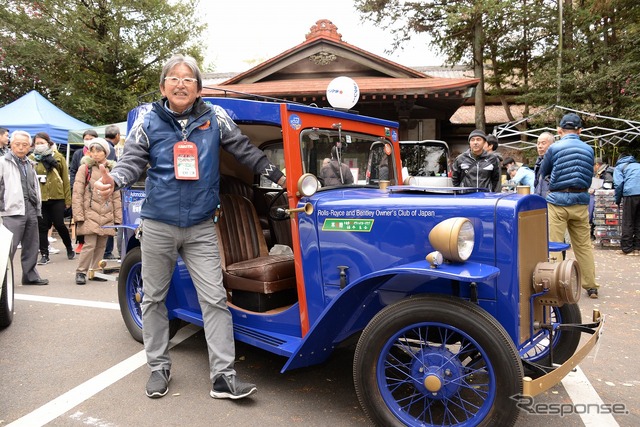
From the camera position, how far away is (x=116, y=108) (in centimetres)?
1791

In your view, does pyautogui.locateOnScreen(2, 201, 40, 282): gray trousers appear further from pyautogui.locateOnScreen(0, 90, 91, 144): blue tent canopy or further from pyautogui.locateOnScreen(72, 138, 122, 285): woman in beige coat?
pyautogui.locateOnScreen(0, 90, 91, 144): blue tent canopy

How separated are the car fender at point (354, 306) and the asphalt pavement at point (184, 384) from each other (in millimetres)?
393

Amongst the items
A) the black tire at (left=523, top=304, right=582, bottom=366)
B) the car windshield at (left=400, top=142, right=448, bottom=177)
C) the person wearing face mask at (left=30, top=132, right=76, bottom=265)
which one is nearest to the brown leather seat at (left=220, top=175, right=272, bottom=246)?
the black tire at (left=523, top=304, right=582, bottom=366)

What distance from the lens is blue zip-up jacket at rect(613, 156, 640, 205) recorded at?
855 cm

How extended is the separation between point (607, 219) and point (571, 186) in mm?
5563

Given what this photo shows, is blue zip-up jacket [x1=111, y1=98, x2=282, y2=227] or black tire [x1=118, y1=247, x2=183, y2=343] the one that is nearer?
blue zip-up jacket [x1=111, y1=98, x2=282, y2=227]

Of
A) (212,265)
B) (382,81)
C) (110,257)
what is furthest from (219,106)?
(382,81)

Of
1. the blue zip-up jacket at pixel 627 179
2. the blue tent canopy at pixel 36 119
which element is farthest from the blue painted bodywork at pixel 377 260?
the blue tent canopy at pixel 36 119

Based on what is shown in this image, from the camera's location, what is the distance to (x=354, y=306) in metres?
2.69

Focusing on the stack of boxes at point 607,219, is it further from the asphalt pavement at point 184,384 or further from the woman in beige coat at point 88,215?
the woman in beige coat at point 88,215

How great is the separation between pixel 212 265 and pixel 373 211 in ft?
3.67

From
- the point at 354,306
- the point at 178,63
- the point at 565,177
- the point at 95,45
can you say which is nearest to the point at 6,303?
the point at 178,63

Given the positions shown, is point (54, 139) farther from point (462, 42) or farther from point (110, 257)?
point (462, 42)

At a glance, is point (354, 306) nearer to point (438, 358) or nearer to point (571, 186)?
point (438, 358)
